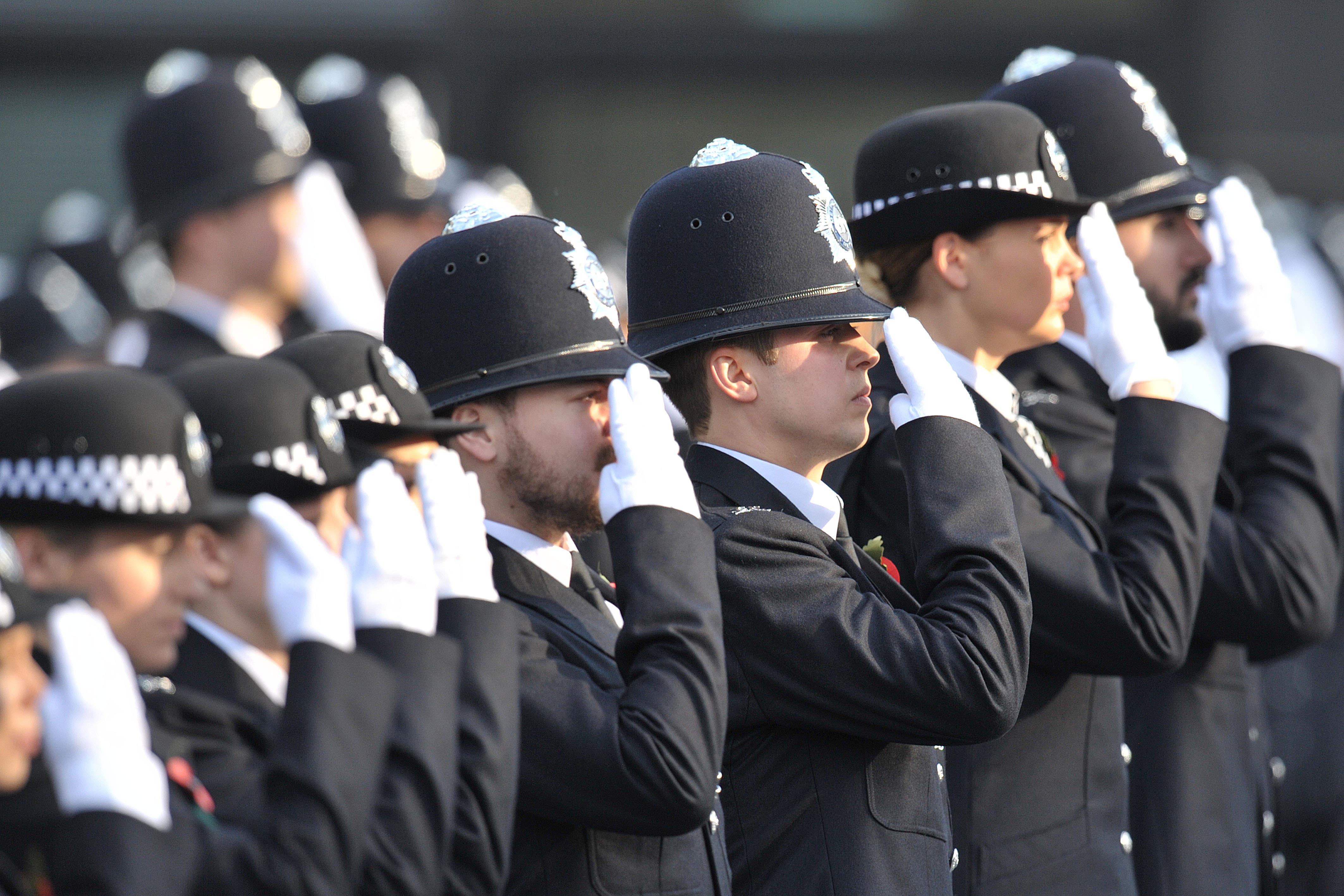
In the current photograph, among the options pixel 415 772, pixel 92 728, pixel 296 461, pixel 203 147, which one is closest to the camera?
pixel 92 728

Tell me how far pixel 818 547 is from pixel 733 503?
17 centimetres

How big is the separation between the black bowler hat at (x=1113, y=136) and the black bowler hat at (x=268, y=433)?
2109 mm

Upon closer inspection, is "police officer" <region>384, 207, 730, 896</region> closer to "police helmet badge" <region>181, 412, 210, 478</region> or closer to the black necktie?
→ the black necktie

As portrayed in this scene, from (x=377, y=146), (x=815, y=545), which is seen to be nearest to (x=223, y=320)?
(x=377, y=146)

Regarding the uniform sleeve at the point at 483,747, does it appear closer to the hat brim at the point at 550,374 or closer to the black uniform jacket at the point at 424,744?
the black uniform jacket at the point at 424,744

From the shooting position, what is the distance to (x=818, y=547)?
128 inches

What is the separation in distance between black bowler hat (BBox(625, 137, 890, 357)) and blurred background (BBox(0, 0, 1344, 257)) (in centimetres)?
789

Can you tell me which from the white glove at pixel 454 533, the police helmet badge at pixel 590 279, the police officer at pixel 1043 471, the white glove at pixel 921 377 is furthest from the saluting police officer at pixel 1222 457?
the white glove at pixel 454 533

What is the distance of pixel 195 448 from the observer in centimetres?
265

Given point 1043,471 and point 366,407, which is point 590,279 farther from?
point 1043,471

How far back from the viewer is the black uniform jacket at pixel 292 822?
2.21 meters

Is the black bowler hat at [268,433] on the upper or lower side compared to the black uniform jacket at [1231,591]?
upper

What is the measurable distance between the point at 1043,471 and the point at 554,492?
1165 millimetres

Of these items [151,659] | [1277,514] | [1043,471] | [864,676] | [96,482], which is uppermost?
[96,482]
